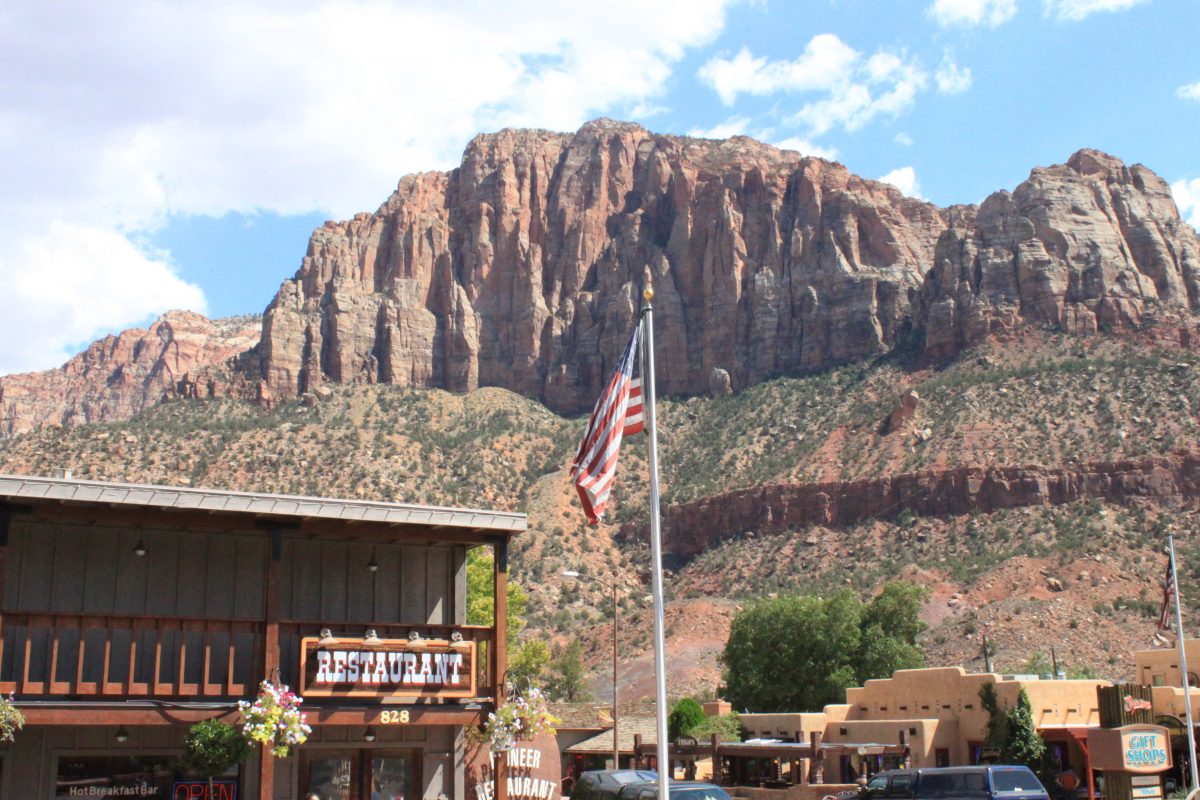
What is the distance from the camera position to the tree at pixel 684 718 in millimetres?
52125

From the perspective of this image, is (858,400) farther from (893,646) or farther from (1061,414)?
(893,646)

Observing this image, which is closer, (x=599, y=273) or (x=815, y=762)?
(x=815, y=762)

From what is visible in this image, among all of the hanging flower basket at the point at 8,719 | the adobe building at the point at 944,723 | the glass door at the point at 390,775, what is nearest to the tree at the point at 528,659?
the adobe building at the point at 944,723

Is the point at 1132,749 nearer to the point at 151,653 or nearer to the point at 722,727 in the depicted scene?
the point at 151,653

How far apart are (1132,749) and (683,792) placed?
830cm

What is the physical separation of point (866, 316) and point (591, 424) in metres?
116

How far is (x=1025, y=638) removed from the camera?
7388cm

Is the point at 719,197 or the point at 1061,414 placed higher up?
the point at 719,197

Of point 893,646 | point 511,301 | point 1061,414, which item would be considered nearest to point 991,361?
point 1061,414

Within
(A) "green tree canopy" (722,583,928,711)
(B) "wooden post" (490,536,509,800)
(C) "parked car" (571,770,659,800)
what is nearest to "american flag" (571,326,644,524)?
(B) "wooden post" (490,536,509,800)

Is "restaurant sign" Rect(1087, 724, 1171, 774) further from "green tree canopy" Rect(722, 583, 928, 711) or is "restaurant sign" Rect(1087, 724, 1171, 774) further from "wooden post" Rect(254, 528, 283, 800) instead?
"green tree canopy" Rect(722, 583, 928, 711)

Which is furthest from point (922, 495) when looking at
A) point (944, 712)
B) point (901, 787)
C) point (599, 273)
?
point (901, 787)

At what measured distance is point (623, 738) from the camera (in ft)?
173

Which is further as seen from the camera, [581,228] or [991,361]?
[581,228]
